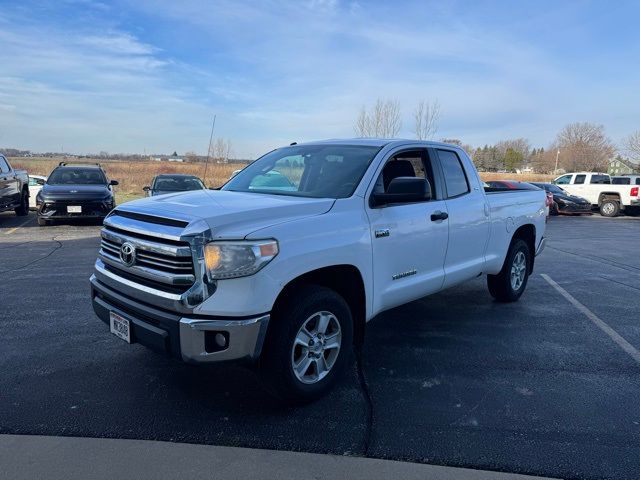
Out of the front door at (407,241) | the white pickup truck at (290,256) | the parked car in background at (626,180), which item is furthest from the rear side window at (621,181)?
the front door at (407,241)

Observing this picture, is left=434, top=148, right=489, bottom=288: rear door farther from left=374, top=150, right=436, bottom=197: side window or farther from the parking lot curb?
the parking lot curb

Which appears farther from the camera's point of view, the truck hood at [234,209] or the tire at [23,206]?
the tire at [23,206]

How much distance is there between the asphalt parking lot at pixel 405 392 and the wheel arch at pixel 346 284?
0.51 m

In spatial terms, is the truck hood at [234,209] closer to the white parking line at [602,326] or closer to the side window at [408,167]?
the side window at [408,167]

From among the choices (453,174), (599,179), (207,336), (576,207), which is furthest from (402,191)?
(599,179)

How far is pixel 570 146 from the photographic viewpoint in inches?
3024

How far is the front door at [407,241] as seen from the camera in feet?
12.7

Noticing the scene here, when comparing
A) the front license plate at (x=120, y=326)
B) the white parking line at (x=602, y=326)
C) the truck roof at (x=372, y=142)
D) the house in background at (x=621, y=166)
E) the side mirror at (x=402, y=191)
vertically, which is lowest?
the white parking line at (x=602, y=326)

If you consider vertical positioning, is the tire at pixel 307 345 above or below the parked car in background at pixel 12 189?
below

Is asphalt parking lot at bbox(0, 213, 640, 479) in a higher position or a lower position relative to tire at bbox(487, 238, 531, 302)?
lower

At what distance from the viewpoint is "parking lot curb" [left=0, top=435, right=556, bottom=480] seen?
272 cm

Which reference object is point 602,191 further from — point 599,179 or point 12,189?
point 12,189

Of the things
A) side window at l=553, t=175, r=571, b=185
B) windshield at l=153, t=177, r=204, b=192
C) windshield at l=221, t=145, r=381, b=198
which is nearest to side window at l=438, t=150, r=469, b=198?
windshield at l=221, t=145, r=381, b=198

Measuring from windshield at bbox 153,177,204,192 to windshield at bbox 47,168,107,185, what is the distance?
156cm
